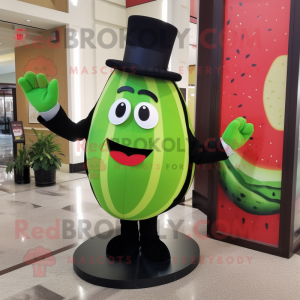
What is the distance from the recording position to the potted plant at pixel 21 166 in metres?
4.93

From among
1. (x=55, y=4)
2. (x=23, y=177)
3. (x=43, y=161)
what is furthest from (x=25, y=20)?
(x=23, y=177)

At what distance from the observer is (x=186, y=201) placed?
13.4ft

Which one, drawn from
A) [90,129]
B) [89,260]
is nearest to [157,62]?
[90,129]

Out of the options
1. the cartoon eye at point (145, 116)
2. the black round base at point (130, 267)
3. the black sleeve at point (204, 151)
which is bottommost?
the black round base at point (130, 267)

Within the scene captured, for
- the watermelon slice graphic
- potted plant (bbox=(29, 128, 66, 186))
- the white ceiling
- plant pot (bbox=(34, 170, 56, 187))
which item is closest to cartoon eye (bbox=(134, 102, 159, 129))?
the watermelon slice graphic

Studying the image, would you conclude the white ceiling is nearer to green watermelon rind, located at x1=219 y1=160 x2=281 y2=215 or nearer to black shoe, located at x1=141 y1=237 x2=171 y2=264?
green watermelon rind, located at x1=219 y1=160 x2=281 y2=215

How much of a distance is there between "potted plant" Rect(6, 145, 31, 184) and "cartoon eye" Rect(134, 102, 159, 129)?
3.47 m

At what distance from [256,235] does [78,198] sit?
235 centimetres

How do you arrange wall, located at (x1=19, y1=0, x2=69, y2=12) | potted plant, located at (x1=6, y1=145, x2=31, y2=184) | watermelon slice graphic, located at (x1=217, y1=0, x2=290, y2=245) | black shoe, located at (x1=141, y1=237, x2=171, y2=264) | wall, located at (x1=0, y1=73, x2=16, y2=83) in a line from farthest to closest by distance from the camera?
wall, located at (x1=0, y1=73, x2=16, y2=83) < wall, located at (x1=19, y1=0, x2=69, y2=12) < potted plant, located at (x1=6, y1=145, x2=31, y2=184) < watermelon slice graphic, located at (x1=217, y1=0, x2=290, y2=245) < black shoe, located at (x1=141, y1=237, x2=171, y2=264)

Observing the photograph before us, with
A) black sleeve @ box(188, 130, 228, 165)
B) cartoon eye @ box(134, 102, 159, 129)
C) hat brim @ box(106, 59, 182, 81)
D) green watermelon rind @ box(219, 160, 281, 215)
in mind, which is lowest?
green watermelon rind @ box(219, 160, 281, 215)

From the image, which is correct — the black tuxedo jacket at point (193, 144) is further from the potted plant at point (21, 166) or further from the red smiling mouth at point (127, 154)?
the potted plant at point (21, 166)

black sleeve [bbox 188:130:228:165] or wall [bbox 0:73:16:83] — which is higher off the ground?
wall [bbox 0:73:16:83]

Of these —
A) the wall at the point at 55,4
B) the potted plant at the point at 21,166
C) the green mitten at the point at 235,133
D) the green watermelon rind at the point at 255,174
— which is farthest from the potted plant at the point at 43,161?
the green mitten at the point at 235,133

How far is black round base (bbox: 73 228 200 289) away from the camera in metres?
2.02
